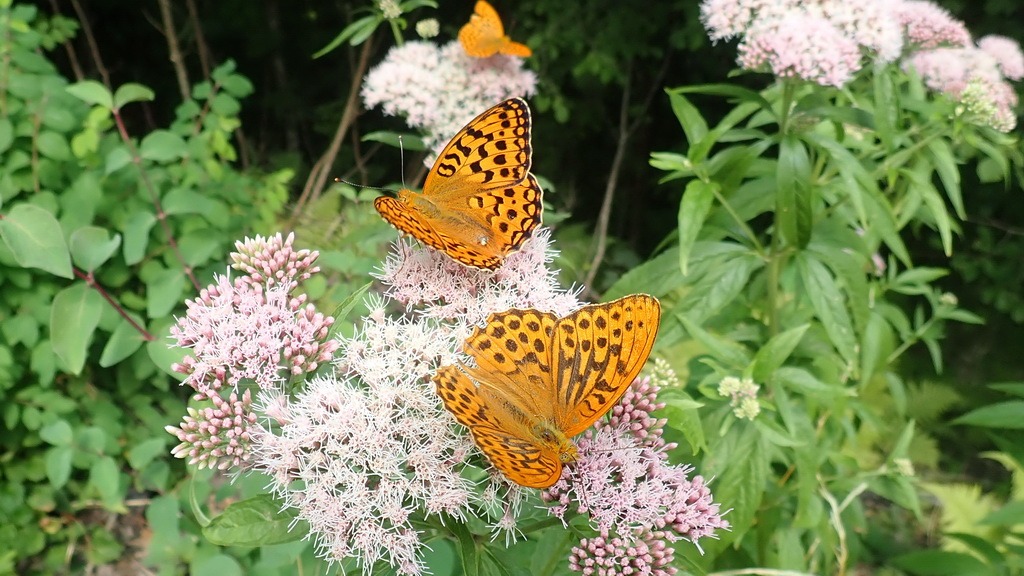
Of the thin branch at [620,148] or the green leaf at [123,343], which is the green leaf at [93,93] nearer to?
the green leaf at [123,343]

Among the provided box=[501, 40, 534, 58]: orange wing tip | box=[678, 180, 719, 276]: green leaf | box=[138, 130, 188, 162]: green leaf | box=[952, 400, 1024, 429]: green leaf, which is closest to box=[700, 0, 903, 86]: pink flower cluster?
box=[678, 180, 719, 276]: green leaf

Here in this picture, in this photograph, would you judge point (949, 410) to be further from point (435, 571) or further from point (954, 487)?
point (435, 571)

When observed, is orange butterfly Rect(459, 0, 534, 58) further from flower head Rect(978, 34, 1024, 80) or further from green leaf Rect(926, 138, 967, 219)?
flower head Rect(978, 34, 1024, 80)

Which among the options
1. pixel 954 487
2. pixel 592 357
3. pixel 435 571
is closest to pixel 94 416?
pixel 435 571

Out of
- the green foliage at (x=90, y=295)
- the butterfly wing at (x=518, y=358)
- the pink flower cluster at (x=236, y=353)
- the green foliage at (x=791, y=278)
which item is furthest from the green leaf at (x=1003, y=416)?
the green foliage at (x=90, y=295)

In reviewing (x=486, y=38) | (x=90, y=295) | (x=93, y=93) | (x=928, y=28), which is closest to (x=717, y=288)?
(x=486, y=38)
